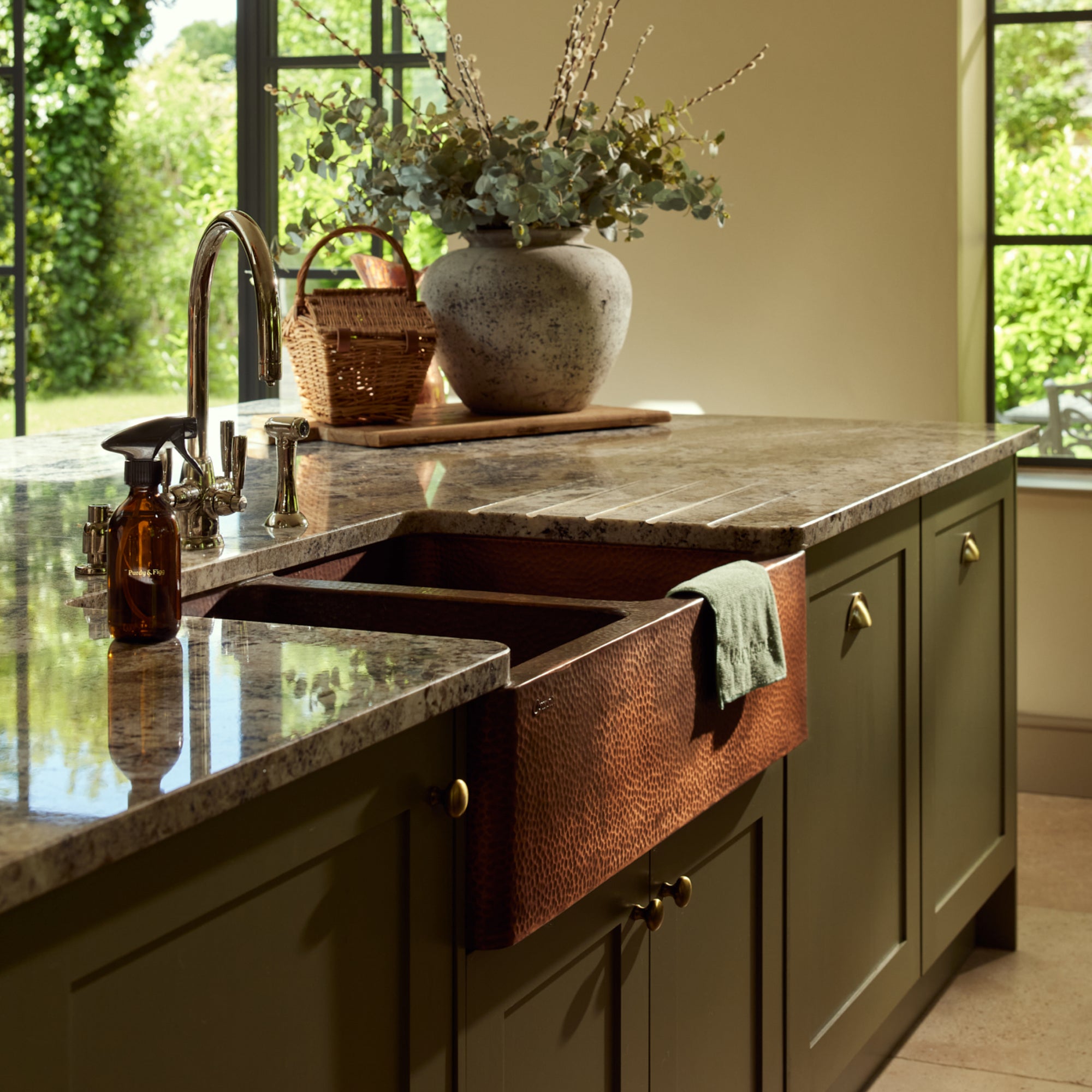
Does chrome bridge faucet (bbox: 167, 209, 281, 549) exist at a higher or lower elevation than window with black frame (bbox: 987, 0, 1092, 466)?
lower

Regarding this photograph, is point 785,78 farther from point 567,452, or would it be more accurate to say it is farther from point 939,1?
point 567,452

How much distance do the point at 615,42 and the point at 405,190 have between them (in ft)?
4.71

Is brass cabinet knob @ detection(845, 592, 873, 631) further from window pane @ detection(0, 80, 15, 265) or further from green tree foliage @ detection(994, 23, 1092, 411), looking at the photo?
window pane @ detection(0, 80, 15, 265)

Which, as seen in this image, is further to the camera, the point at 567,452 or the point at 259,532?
the point at 567,452

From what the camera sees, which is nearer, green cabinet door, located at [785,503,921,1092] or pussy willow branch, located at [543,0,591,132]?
green cabinet door, located at [785,503,921,1092]

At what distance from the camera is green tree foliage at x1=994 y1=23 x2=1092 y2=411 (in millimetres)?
3775

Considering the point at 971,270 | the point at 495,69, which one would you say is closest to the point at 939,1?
the point at 971,270

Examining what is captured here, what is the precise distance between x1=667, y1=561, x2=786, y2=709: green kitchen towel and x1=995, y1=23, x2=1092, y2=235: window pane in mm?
2565

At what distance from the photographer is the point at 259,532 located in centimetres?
165

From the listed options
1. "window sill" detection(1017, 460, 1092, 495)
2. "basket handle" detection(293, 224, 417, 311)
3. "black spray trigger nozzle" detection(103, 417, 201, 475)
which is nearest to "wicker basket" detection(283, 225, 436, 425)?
"basket handle" detection(293, 224, 417, 311)

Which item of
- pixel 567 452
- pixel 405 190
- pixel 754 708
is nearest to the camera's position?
pixel 754 708

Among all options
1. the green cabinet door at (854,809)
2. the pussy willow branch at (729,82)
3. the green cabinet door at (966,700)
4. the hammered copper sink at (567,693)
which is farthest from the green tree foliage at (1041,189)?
the hammered copper sink at (567,693)

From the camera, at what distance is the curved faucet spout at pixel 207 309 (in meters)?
1.55

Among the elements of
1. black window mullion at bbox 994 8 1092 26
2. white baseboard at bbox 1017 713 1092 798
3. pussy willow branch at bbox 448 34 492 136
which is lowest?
white baseboard at bbox 1017 713 1092 798
